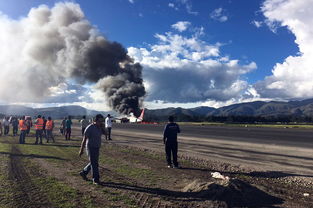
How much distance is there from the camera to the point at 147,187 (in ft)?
24.4

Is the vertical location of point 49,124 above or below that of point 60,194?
above

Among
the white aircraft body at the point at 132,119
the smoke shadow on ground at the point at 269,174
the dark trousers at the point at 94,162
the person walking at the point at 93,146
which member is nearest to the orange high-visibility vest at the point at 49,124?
the person walking at the point at 93,146

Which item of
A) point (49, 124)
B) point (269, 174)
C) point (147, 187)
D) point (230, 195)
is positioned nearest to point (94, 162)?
→ point (147, 187)

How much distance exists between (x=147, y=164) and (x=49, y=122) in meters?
12.2

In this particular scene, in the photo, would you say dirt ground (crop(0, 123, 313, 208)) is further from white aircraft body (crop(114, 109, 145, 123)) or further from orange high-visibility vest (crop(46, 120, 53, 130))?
white aircraft body (crop(114, 109, 145, 123))

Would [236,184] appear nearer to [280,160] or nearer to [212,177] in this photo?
[212,177]

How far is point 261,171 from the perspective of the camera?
32.7 feet

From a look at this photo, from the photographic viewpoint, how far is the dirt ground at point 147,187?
6164 mm

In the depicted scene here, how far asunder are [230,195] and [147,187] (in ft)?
7.49

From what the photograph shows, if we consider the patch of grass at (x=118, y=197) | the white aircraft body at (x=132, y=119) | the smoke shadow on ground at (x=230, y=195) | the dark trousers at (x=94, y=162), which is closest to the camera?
the patch of grass at (x=118, y=197)

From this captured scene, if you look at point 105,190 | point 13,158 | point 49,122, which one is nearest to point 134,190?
point 105,190

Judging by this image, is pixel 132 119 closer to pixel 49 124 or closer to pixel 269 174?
pixel 49 124

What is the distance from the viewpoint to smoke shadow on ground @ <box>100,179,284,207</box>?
6.19 meters

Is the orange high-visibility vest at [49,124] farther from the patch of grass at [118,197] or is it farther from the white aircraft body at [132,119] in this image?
the white aircraft body at [132,119]
